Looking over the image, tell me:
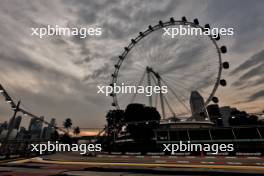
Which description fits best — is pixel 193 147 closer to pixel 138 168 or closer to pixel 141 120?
pixel 138 168

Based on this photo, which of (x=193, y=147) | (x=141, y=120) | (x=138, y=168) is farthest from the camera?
(x=141, y=120)

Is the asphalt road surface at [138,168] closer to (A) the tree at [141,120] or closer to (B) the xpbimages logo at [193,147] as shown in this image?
(B) the xpbimages logo at [193,147]

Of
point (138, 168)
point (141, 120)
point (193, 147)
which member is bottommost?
→ point (193, 147)

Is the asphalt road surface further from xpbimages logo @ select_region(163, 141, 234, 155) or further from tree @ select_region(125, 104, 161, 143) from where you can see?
tree @ select_region(125, 104, 161, 143)

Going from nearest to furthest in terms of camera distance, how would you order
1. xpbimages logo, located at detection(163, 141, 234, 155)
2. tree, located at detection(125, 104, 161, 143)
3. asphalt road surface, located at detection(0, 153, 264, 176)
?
1. asphalt road surface, located at detection(0, 153, 264, 176)
2. xpbimages logo, located at detection(163, 141, 234, 155)
3. tree, located at detection(125, 104, 161, 143)

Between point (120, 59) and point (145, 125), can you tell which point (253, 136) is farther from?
point (120, 59)

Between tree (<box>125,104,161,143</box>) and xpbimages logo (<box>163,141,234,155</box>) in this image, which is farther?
tree (<box>125,104,161,143</box>)

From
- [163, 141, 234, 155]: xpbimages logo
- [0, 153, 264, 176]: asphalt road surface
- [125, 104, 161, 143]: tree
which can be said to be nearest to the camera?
[0, 153, 264, 176]: asphalt road surface

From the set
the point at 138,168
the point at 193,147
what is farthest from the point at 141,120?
the point at 138,168

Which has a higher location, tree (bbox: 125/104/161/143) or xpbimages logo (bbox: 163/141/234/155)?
tree (bbox: 125/104/161/143)

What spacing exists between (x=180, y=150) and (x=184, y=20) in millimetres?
28747

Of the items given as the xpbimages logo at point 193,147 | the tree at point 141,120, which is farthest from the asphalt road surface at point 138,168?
the tree at point 141,120

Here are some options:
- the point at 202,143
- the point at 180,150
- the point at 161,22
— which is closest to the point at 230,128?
the point at 202,143

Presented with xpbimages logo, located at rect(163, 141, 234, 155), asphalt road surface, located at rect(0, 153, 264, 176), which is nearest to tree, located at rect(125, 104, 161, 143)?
xpbimages logo, located at rect(163, 141, 234, 155)
